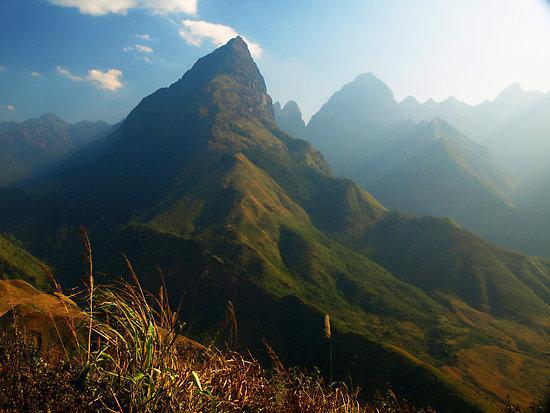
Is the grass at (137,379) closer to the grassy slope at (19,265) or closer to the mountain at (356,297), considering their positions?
the mountain at (356,297)

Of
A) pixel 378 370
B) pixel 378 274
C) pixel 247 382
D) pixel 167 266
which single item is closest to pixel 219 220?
pixel 167 266

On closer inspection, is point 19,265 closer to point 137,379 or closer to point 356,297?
point 356,297

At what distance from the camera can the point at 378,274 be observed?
587 feet

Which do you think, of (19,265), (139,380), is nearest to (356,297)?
(19,265)

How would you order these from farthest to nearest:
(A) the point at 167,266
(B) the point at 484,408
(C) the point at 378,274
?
(C) the point at 378,274 → (A) the point at 167,266 → (B) the point at 484,408

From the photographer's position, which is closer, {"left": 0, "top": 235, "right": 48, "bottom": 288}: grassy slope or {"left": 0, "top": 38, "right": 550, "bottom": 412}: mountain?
{"left": 0, "top": 38, "right": 550, "bottom": 412}: mountain

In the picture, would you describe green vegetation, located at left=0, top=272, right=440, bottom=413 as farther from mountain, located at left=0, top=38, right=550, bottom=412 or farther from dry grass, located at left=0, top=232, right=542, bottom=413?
mountain, located at left=0, top=38, right=550, bottom=412

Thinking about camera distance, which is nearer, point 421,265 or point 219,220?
point 219,220

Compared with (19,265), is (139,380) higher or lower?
higher

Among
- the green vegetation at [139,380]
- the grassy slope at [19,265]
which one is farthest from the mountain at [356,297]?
the green vegetation at [139,380]

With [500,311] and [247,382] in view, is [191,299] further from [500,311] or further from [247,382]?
[247,382]

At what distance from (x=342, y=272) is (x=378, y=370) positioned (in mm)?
89147

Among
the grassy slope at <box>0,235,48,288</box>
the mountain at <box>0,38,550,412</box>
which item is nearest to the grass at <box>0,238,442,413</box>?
the mountain at <box>0,38,550,412</box>

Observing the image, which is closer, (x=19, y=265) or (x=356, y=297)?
A: (x=19, y=265)
